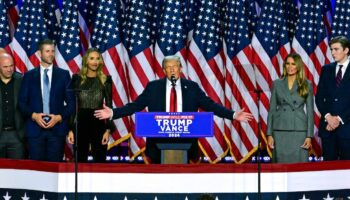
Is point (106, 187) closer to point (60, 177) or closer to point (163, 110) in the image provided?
point (60, 177)

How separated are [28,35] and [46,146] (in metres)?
2.70

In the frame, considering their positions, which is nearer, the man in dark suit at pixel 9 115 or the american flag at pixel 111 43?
the man in dark suit at pixel 9 115

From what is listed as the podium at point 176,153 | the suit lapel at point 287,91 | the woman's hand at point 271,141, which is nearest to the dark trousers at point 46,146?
the podium at point 176,153

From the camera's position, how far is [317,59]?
1161 centimetres

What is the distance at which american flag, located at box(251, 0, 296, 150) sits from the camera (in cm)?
1146

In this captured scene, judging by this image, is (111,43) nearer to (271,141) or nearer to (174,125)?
(271,141)

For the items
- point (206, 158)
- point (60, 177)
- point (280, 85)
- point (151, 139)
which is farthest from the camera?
point (206, 158)

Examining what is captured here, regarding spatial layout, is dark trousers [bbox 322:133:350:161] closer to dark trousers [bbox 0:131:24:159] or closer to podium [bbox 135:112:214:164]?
podium [bbox 135:112:214:164]

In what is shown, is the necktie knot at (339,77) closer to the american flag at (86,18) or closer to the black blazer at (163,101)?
the black blazer at (163,101)

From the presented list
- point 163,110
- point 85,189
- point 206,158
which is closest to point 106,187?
point 85,189

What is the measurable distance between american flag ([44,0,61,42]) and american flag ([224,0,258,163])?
6.51 feet

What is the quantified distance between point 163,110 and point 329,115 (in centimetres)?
159

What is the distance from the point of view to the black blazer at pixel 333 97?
8977 mm

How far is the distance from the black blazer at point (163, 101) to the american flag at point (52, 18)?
3.11 meters
